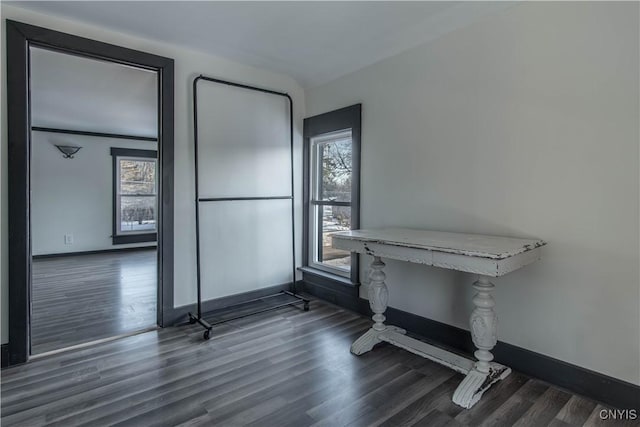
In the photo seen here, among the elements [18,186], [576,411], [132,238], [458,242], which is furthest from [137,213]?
[576,411]

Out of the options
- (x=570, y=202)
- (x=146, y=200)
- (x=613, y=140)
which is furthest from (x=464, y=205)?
(x=146, y=200)

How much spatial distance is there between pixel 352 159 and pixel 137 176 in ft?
17.4

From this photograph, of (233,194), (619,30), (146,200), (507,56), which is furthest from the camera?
(146,200)

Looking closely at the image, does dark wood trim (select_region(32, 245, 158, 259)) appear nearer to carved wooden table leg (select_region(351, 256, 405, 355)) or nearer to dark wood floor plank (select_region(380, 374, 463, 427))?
carved wooden table leg (select_region(351, 256, 405, 355))

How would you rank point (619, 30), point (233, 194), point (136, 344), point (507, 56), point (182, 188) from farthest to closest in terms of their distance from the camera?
point (233, 194)
point (182, 188)
point (136, 344)
point (507, 56)
point (619, 30)

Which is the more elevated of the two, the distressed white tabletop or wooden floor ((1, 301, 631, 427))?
the distressed white tabletop

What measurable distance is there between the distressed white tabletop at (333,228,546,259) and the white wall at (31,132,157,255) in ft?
18.6

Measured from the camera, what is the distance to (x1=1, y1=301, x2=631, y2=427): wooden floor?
5.70 feet

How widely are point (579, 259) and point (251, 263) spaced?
2.66 meters

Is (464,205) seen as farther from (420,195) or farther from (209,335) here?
(209,335)

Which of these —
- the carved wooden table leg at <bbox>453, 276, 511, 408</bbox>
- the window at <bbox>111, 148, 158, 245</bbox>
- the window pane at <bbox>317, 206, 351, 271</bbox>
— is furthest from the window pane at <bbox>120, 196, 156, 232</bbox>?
the carved wooden table leg at <bbox>453, 276, 511, 408</bbox>

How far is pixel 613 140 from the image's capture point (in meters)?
1.80

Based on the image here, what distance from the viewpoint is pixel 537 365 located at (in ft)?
6.89

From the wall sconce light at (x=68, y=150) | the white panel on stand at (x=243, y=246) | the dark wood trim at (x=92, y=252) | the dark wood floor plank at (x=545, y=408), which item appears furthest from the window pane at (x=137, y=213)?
the dark wood floor plank at (x=545, y=408)
